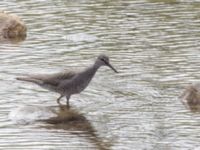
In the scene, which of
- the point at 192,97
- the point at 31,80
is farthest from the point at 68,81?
the point at 192,97

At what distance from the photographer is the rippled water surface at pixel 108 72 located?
12.3 metres

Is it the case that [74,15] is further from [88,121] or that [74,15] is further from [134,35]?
[88,121]

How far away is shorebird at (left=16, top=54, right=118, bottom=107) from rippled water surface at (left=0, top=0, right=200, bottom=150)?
8.8 inches

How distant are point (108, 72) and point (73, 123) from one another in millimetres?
2782

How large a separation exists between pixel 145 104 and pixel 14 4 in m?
7.77

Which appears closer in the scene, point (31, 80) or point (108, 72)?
point (31, 80)

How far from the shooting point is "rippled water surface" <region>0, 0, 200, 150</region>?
40.3 feet

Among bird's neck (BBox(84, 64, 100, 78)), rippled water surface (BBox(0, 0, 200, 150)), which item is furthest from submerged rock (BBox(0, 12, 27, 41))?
bird's neck (BBox(84, 64, 100, 78))

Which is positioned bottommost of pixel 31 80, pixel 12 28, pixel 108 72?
pixel 108 72

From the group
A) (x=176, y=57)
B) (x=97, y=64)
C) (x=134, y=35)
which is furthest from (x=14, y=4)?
(x=97, y=64)

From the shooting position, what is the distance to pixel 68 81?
45.5ft

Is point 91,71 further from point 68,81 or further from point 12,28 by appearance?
point 12,28

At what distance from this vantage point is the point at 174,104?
13742 mm

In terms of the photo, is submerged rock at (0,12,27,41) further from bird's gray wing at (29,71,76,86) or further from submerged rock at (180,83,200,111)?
submerged rock at (180,83,200,111)
